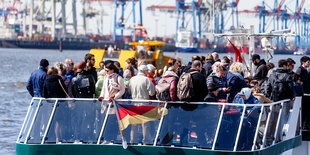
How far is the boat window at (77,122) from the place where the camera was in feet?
34.0

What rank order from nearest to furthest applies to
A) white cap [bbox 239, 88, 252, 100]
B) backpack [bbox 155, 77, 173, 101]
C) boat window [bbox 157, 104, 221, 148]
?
boat window [bbox 157, 104, 221, 148]
white cap [bbox 239, 88, 252, 100]
backpack [bbox 155, 77, 173, 101]

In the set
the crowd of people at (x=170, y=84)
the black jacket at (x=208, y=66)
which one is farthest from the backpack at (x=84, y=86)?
the black jacket at (x=208, y=66)

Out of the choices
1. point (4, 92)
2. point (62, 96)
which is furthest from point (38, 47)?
point (62, 96)

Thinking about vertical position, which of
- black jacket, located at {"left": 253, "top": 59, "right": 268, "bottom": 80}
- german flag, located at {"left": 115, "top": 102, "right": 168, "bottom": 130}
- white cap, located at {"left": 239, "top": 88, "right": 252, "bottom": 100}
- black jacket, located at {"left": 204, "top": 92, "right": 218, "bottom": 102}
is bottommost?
german flag, located at {"left": 115, "top": 102, "right": 168, "bottom": 130}

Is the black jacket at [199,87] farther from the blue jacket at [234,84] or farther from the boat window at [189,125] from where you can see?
the blue jacket at [234,84]

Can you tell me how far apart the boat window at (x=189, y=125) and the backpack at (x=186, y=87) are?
0.17 metres

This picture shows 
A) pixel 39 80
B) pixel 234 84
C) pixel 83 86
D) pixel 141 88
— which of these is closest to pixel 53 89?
pixel 83 86

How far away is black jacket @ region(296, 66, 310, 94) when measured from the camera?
12789 millimetres

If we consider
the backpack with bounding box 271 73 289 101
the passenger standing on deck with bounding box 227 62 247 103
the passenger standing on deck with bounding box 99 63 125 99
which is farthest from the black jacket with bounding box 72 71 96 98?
the backpack with bounding box 271 73 289 101

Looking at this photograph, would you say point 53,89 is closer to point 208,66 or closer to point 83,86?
point 83,86

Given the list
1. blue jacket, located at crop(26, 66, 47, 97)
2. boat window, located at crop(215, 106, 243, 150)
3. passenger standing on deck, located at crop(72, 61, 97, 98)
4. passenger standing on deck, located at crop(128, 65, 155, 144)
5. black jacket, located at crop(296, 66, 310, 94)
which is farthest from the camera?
black jacket, located at crop(296, 66, 310, 94)

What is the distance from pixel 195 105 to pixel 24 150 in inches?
108

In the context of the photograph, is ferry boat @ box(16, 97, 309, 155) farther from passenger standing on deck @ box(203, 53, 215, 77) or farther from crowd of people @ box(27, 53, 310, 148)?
passenger standing on deck @ box(203, 53, 215, 77)

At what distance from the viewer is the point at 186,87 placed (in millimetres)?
9773
